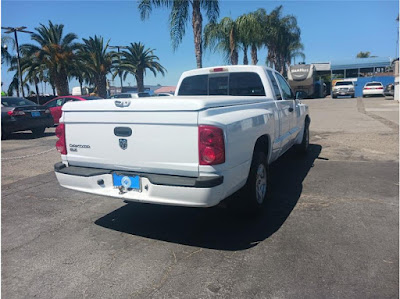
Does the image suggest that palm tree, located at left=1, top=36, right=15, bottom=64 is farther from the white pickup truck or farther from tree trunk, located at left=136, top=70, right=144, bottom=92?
the white pickup truck

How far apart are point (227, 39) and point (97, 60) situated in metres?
14.5

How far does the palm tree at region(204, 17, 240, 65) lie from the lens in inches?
872

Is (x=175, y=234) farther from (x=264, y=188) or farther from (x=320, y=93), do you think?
(x=320, y=93)

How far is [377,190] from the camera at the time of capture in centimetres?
513

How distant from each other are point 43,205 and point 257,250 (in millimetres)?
3267

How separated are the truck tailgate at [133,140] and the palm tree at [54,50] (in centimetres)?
2860

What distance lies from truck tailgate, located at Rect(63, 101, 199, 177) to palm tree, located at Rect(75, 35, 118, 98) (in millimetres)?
29845

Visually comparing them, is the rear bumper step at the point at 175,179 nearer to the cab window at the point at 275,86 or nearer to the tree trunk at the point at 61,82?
the cab window at the point at 275,86

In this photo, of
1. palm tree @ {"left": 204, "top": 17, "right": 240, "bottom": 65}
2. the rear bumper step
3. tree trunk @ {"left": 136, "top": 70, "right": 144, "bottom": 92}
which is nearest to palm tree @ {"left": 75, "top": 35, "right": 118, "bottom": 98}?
tree trunk @ {"left": 136, "top": 70, "right": 144, "bottom": 92}

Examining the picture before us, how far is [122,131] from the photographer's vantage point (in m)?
3.46

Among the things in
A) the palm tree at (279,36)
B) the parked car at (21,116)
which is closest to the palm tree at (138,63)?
the palm tree at (279,36)

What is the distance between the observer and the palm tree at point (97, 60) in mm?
31984

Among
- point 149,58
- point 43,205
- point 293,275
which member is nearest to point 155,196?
point 293,275

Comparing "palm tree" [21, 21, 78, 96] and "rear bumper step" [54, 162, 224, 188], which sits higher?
"palm tree" [21, 21, 78, 96]
